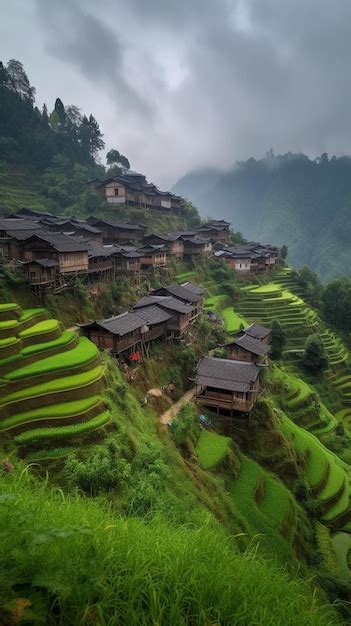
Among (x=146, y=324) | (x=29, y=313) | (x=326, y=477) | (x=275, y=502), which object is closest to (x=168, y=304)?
(x=146, y=324)

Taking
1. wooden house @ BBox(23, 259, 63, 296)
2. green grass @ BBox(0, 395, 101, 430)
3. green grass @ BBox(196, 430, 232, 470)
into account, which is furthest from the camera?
wooden house @ BBox(23, 259, 63, 296)

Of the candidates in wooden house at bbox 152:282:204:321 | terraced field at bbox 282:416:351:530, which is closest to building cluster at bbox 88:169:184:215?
wooden house at bbox 152:282:204:321

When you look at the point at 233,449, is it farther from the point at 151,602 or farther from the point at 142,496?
the point at 151,602

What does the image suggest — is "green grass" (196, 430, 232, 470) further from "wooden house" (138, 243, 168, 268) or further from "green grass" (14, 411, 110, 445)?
"wooden house" (138, 243, 168, 268)

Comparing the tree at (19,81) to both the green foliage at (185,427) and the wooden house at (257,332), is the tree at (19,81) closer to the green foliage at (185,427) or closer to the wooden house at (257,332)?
the wooden house at (257,332)

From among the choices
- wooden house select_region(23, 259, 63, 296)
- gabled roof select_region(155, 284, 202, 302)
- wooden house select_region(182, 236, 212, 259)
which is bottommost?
gabled roof select_region(155, 284, 202, 302)

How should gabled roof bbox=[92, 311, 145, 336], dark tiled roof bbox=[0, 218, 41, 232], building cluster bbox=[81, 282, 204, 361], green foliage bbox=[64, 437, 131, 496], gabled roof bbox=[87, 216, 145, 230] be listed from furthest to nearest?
gabled roof bbox=[87, 216, 145, 230]
dark tiled roof bbox=[0, 218, 41, 232]
building cluster bbox=[81, 282, 204, 361]
gabled roof bbox=[92, 311, 145, 336]
green foliage bbox=[64, 437, 131, 496]

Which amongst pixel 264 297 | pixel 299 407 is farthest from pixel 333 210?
pixel 299 407
